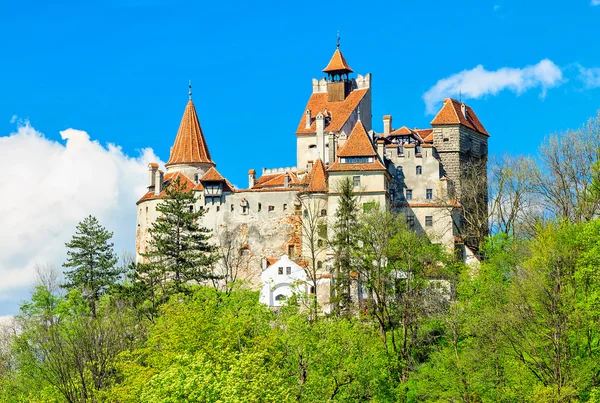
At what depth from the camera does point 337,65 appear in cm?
9019

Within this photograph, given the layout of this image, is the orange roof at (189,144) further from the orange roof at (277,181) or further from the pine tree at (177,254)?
the pine tree at (177,254)

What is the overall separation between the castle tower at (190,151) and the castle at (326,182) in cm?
8

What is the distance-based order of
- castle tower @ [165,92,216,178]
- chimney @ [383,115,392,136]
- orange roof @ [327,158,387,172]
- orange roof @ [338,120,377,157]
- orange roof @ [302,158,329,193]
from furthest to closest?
castle tower @ [165,92,216,178] < chimney @ [383,115,392,136] < orange roof @ [302,158,329,193] < orange roof @ [338,120,377,157] < orange roof @ [327,158,387,172]

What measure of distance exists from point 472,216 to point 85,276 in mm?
27782

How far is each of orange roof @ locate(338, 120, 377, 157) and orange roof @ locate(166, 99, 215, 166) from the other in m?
15.6

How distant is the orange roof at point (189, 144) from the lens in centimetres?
8812

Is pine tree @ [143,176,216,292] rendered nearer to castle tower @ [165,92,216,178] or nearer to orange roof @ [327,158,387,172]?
orange roof @ [327,158,387,172]

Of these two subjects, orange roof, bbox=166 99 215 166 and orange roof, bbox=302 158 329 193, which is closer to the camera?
orange roof, bbox=302 158 329 193

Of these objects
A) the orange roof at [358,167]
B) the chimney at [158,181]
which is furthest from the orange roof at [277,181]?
the chimney at [158,181]

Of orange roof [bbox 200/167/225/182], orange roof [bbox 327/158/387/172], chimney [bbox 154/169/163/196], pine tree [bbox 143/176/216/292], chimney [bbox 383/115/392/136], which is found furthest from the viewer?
chimney [bbox 383/115/392/136]

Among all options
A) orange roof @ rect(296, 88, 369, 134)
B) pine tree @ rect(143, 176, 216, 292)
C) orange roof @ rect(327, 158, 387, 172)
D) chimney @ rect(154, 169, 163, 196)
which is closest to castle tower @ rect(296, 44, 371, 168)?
orange roof @ rect(296, 88, 369, 134)

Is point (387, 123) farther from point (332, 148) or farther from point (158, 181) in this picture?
point (158, 181)

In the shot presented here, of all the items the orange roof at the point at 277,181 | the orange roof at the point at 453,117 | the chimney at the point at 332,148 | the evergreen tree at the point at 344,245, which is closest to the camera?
the evergreen tree at the point at 344,245

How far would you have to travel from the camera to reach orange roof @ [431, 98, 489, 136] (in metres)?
81.1
